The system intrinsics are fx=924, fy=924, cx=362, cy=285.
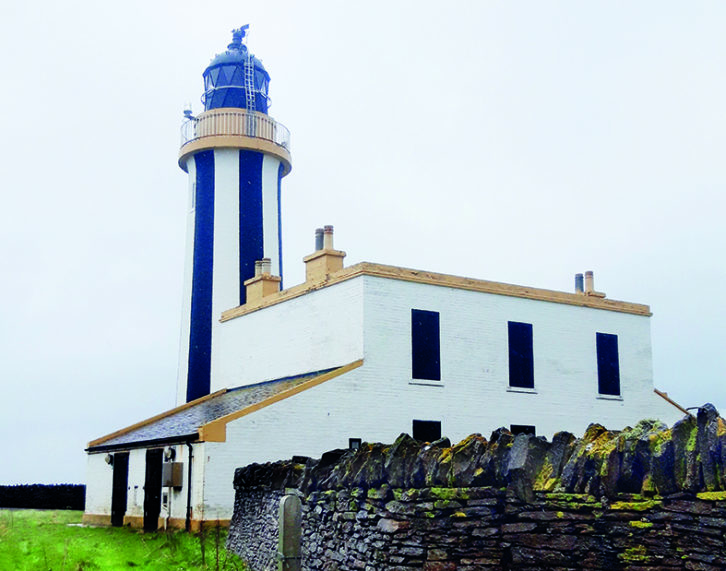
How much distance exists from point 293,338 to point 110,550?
9.25 meters

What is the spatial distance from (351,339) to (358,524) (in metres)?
12.9

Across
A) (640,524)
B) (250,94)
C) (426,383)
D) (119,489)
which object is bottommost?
(119,489)

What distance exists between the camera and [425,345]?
79.4ft

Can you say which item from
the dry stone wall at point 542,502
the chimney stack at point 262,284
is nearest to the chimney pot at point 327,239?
the chimney stack at point 262,284

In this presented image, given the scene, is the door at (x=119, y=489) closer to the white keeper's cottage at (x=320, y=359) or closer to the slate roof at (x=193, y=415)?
the white keeper's cottage at (x=320, y=359)

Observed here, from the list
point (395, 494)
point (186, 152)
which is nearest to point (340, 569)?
point (395, 494)

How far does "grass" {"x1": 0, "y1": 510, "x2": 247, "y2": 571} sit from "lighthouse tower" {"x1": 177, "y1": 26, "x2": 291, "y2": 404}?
8860 mm

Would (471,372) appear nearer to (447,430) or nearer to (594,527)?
(447,430)

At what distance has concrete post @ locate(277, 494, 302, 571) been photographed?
8.45 metres

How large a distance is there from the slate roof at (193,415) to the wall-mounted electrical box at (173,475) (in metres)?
0.62

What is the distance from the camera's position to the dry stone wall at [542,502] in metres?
7.43

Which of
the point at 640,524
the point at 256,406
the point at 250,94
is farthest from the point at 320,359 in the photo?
the point at 640,524

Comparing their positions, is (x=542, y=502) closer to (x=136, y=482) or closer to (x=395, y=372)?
(x=395, y=372)

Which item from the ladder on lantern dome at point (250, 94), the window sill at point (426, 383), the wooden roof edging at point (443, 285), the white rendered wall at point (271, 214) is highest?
the ladder on lantern dome at point (250, 94)
